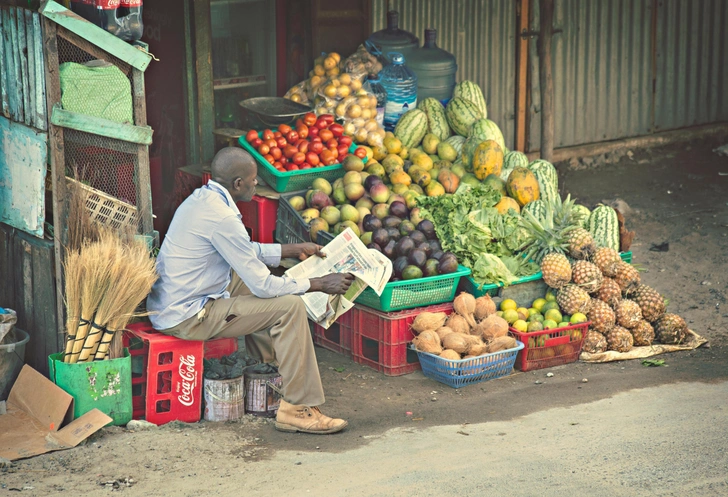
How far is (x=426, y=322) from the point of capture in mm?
6559

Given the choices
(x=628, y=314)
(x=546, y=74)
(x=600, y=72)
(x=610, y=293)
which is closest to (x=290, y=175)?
(x=610, y=293)

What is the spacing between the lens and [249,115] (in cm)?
845

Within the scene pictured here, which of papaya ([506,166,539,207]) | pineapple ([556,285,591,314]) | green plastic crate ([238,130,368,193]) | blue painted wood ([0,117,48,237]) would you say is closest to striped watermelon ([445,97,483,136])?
papaya ([506,166,539,207])

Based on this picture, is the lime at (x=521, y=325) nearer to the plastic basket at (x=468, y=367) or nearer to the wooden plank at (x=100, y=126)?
the plastic basket at (x=468, y=367)

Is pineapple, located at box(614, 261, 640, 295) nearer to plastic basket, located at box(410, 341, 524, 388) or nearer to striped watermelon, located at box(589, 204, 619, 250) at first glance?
striped watermelon, located at box(589, 204, 619, 250)

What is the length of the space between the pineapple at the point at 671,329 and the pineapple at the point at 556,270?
0.83 metres

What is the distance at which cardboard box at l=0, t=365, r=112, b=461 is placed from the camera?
5285 millimetres

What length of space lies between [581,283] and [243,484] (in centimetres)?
318

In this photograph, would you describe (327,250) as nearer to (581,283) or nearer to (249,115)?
(581,283)

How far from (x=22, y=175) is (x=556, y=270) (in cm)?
370

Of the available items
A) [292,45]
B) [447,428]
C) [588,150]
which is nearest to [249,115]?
[292,45]

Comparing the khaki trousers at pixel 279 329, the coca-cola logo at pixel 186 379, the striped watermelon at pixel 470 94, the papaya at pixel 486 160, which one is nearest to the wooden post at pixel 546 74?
the striped watermelon at pixel 470 94

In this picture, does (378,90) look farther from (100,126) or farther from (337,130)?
A: (100,126)

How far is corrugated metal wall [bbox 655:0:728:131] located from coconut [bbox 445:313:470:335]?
7.11m
